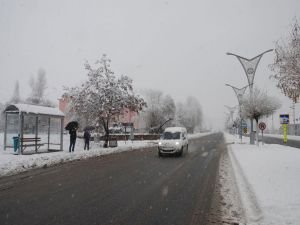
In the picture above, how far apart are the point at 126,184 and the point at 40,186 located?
2.59 metres

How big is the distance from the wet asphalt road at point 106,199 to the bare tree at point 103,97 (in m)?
16.0

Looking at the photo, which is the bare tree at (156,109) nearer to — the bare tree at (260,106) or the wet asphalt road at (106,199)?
the bare tree at (260,106)

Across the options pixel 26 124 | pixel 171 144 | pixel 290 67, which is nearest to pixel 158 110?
pixel 26 124

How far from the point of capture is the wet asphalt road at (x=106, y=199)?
219 inches

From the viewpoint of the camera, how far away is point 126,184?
9141 millimetres

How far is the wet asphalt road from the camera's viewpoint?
5.56 metres

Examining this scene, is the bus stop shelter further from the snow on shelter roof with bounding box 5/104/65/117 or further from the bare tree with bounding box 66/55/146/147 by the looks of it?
the bare tree with bounding box 66/55/146/147

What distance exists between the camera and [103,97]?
2672 centimetres

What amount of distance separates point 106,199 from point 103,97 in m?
20.2

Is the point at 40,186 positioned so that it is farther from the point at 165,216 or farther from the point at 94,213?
the point at 165,216

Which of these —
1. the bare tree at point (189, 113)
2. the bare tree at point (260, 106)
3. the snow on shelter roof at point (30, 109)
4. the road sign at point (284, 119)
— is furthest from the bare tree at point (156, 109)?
the snow on shelter roof at point (30, 109)

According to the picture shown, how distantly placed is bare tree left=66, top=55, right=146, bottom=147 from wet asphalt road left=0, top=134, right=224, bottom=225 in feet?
52.5

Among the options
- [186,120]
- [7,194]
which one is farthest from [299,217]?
[186,120]

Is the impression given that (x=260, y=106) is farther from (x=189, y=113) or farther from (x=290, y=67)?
(x=189, y=113)
